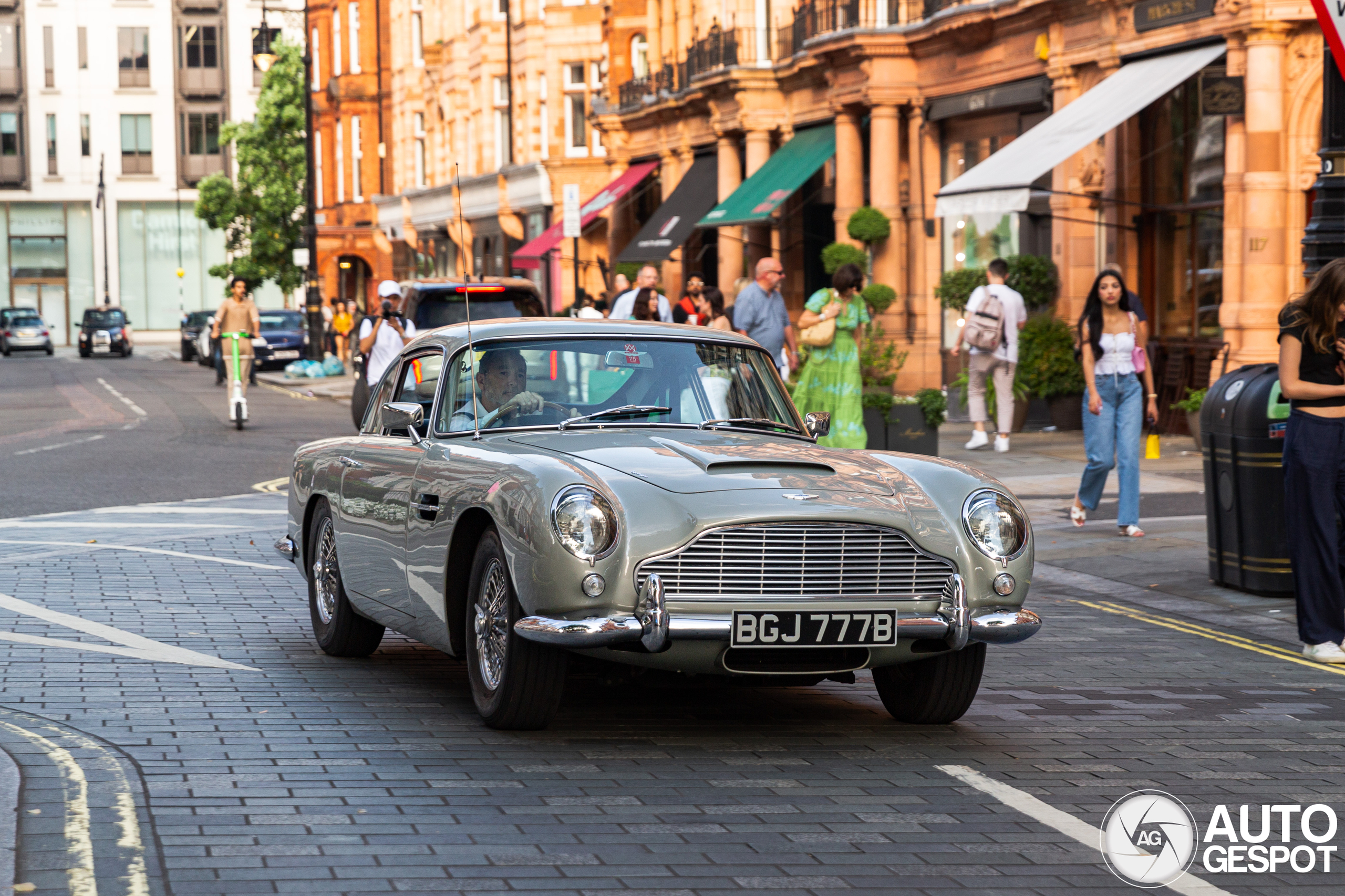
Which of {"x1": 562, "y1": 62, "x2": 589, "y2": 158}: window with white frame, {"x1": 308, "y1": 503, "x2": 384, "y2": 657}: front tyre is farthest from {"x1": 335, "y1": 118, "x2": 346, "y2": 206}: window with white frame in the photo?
{"x1": 308, "y1": 503, "x2": 384, "y2": 657}: front tyre

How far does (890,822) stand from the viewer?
5422 millimetres

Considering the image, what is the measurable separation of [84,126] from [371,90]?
30.4m

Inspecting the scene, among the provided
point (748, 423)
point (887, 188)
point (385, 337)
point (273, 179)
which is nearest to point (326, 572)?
point (748, 423)

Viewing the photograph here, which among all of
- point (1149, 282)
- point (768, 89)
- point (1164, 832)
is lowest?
point (1164, 832)

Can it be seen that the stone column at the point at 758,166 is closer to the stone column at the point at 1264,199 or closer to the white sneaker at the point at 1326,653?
the stone column at the point at 1264,199

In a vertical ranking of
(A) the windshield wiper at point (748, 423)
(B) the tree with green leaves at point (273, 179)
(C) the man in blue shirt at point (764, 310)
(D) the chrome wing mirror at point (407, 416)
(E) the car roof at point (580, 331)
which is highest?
(B) the tree with green leaves at point (273, 179)

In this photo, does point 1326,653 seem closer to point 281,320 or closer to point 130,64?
point 281,320

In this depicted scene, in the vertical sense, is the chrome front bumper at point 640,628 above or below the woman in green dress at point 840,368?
below

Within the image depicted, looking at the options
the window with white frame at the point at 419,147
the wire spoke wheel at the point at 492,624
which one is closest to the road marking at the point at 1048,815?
the wire spoke wheel at the point at 492,624

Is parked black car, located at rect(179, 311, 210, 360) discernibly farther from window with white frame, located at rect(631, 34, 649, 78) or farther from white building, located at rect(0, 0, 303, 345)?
white building, located at rect(0, 0, 303, 345)

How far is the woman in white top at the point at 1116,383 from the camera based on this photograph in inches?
496

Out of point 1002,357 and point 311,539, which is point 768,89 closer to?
point 1002,357

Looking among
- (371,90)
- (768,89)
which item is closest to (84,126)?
(371,90)

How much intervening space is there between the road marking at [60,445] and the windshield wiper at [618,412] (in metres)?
14.7
